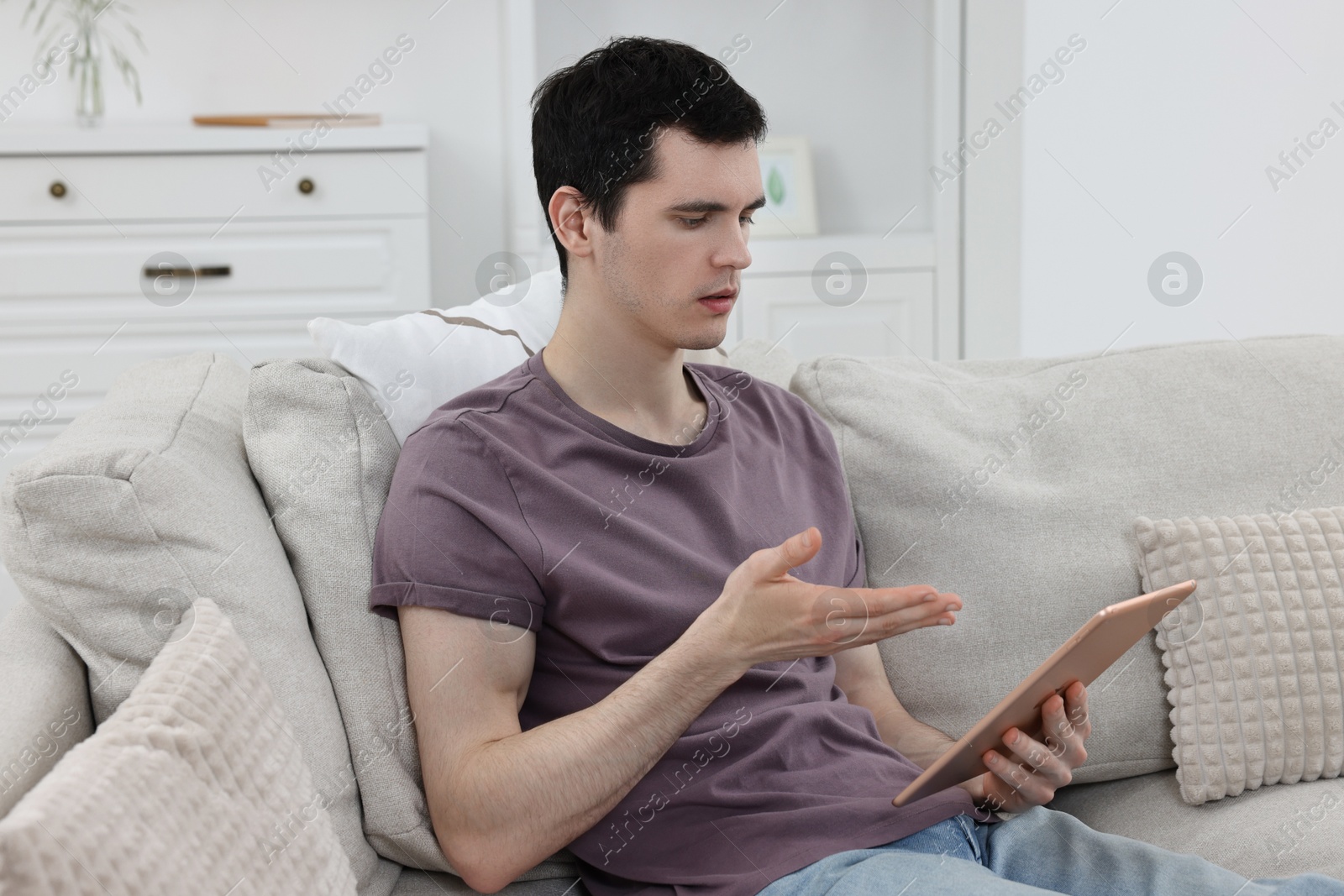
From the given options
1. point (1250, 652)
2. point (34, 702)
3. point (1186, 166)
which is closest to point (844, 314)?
point (1186, 166)

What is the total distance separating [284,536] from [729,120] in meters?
0.61

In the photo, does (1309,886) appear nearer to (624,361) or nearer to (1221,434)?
(1221,434)

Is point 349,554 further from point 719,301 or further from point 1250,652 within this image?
point 1250,652

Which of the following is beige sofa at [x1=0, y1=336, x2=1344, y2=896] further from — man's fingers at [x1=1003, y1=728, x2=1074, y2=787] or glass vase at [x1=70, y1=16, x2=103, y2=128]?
glass vase at [x1=70, y1=16, x2=103, y2=128]

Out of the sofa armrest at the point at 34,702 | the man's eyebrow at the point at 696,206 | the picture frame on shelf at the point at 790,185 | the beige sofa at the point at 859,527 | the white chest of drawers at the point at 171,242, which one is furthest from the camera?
the picture frame on shelf at the point at 790,185

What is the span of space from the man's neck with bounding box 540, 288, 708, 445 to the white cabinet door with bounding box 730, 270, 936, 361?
197cm

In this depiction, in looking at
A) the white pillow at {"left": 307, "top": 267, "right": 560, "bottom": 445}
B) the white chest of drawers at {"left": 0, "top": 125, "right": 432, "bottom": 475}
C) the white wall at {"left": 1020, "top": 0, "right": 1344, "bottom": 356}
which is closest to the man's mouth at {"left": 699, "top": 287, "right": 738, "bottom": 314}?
the white pillow at {"left": 307, "top": 267, "right": 560, "bottom": 445}

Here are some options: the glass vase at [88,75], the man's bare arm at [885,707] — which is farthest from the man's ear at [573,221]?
the glass vase at [88,75]

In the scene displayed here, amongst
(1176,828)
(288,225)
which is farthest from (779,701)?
(288,225)

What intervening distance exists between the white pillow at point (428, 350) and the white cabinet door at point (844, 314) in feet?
6.02

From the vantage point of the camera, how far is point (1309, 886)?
0.97m

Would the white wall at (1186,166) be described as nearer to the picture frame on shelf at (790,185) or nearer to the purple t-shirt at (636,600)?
the picture frame on shelf at (790,185)

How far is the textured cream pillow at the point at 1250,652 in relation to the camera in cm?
125

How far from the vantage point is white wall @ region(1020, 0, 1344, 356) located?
241 cm
